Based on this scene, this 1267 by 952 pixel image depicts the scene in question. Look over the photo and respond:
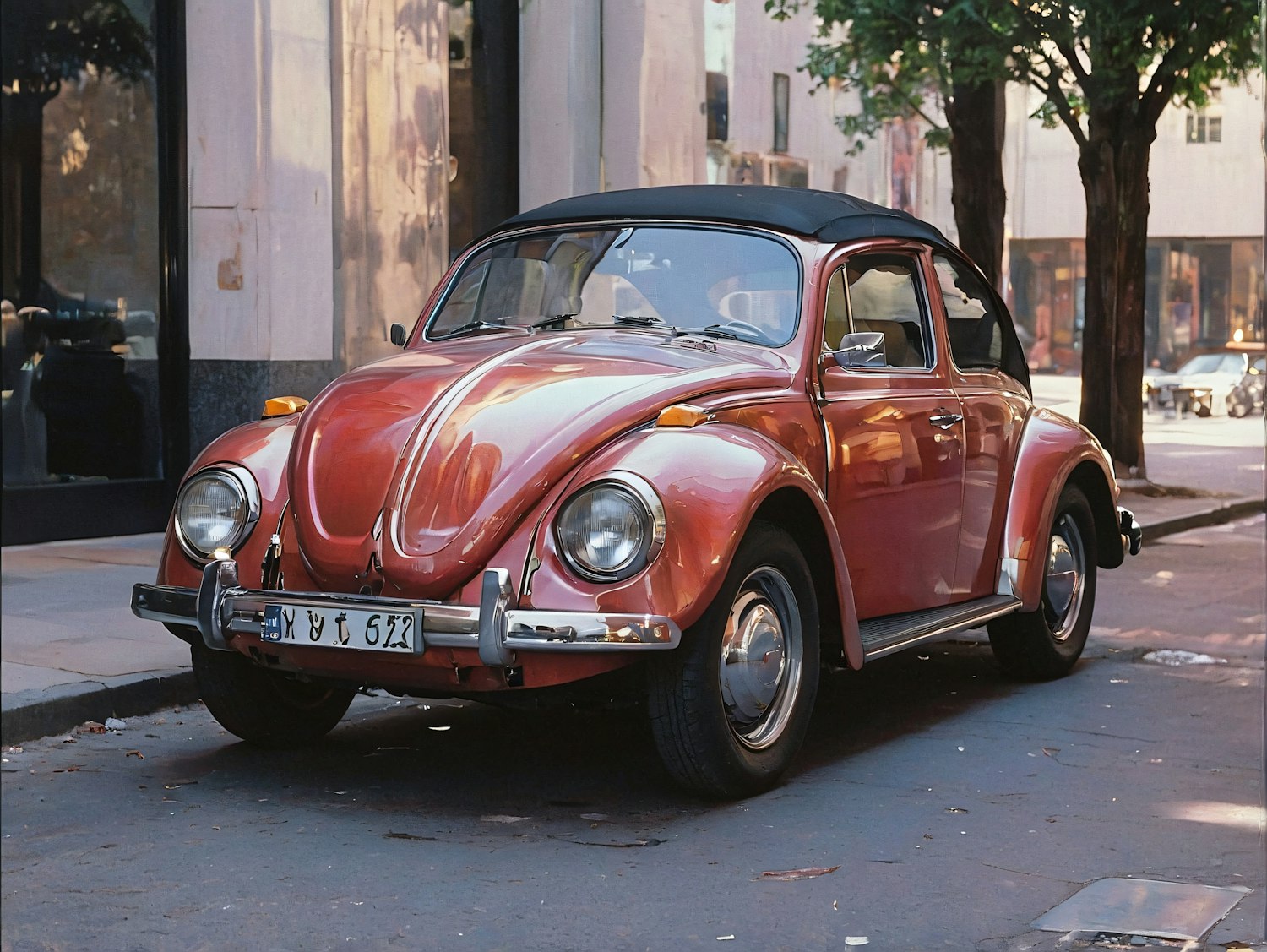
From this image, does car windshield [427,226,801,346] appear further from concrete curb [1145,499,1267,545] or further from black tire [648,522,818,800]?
concrete curb [1145,499,1267,545]

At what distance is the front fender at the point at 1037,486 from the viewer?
6828 millimetres

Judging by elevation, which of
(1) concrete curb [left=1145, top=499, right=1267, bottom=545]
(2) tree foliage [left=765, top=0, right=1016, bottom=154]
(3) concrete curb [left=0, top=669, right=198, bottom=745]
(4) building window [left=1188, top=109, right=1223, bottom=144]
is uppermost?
(4) building window [left=1188, top=109, right=1223, bottom=144]

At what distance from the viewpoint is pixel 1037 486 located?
6.94 metres

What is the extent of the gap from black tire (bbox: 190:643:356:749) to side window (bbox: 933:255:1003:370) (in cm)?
272

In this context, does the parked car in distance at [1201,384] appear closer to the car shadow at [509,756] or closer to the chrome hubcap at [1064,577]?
the chrome hubcap at [1064,577]

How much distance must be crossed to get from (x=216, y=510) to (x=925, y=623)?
2406mm

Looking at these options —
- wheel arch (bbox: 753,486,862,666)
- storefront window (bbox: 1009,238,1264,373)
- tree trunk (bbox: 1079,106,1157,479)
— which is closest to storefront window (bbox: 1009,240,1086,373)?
storefront window (bbox: 1009,238,1264,373)

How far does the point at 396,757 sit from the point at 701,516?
4.96 ft

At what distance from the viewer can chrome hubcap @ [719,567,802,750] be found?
201 inches

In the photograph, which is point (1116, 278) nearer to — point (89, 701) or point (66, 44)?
point (66, 44)

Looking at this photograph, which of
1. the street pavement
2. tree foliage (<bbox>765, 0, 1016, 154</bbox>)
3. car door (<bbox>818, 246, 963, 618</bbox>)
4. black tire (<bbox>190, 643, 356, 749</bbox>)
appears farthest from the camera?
tree foliage (<bbox>765, 0, 1016, 154</bbox>)

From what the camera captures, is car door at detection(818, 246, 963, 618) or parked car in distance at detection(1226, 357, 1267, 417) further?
parked car in distance at detection(1226, 357, 1267, 417)

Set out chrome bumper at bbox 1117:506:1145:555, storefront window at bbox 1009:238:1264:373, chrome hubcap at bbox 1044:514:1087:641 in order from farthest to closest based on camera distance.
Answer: storefront window at bbox 1009:238:1264:373 < chrome bumper at bbox 1117:506:1145:555 < chrome hubcap at bbox 1044:514:1087:641

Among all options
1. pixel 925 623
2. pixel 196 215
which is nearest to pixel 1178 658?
pixel 925 623
